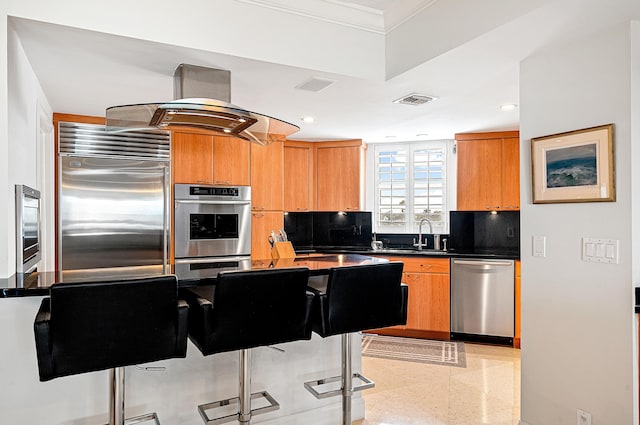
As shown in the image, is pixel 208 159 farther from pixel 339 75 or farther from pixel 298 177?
pixel 339 75

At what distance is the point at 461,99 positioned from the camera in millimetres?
3568

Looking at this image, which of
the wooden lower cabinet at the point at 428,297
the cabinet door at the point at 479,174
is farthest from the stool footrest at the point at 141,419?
the cabinet door at the point at 479,174

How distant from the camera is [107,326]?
1.71 meters

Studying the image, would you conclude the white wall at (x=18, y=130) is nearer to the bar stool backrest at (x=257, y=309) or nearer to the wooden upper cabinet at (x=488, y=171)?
the bar stool backrest at (x=257, y=309)

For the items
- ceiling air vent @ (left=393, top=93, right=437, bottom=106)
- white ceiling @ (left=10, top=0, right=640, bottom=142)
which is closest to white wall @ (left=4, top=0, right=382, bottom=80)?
white ceiling @ (left=10, top=0, right=640, bottom=142)

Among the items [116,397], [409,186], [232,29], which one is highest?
[232,29]

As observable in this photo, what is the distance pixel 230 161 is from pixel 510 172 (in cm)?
304

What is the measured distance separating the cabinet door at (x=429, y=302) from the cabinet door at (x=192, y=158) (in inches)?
96.1

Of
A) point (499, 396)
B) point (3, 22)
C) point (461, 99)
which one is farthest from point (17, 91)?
point (499, 396)

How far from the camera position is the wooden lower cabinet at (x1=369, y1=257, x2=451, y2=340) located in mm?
4758

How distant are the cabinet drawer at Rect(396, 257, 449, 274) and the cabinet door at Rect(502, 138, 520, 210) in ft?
3.13

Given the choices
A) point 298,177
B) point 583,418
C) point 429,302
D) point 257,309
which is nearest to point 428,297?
point 429,302

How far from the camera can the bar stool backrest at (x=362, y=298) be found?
2256 millimetres

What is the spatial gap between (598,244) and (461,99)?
1728 mm
